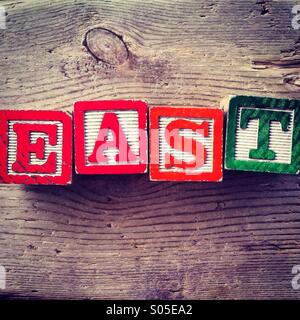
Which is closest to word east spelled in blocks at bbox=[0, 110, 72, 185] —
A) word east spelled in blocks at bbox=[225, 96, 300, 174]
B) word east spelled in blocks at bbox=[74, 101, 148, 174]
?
word east spelled in blocks at bbox=[74, 101, 148, 174]

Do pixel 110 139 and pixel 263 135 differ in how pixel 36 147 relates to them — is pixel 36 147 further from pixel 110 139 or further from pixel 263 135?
pixel 263 135

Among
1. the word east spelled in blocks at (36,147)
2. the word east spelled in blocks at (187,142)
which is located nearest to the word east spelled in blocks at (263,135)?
the word east spelled in blocks at (187,142)

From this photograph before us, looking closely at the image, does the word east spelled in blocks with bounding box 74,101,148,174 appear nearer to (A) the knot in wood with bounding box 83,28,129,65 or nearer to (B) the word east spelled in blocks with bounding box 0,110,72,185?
(B) the word east spelled in blocks with bounding box 0,110,72,185

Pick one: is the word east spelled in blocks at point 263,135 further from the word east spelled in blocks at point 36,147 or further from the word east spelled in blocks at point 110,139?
the word east spelled in blocks at point 36,147

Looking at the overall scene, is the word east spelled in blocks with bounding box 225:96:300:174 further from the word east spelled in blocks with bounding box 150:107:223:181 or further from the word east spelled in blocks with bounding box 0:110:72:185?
the word east spelled in blocks with bounding box 0:110:72:185

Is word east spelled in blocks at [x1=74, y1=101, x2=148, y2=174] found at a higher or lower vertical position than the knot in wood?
lower

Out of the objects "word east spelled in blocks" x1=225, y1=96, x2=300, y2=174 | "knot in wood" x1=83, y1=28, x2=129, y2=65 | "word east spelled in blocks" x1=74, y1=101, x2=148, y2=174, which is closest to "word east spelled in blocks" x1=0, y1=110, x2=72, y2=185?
"word east spelled in blocks" x1=74, y1=101, x2=148, y2=174

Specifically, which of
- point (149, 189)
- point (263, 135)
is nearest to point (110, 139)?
point (149, 189)
